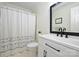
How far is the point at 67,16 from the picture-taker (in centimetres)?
148

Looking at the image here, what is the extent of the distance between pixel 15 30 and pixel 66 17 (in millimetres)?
2049

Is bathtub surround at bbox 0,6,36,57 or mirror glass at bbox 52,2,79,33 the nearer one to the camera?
mirror glass at bbox 52,2,79,33

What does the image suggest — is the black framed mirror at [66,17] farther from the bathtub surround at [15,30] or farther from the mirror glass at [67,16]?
the bathtub surround at [15,30]

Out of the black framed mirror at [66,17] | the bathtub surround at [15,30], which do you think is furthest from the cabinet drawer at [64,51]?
the bathtub surround at [15,30]

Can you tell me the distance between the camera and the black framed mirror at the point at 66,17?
129 centimetres

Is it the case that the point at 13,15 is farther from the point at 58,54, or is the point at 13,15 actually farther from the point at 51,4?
the point at 58,54

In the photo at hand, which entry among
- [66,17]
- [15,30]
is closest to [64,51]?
[66,17]

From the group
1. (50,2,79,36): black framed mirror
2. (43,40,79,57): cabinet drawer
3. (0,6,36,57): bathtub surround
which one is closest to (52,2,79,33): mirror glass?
(50,2,79,36): black framed mirror

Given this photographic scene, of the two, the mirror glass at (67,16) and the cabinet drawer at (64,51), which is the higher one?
the mirror glass at (67,16)

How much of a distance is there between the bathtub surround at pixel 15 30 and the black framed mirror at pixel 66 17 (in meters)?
1.38

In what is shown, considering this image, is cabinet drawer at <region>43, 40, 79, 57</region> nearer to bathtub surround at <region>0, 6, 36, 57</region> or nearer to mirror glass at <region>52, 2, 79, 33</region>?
mirror glass at <region>52, 2, 79, 33</region>

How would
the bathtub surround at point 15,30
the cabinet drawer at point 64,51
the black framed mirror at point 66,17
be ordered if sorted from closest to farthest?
1. the cabinet drawer at point 64,51
2. the black framed mirror at point 66,17
3. the bathtub surround at point 15,30

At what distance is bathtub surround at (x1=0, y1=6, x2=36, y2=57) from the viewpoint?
2535 millimetres

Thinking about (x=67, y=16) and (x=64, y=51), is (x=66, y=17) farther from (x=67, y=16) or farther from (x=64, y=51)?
(x=64, y=51)
